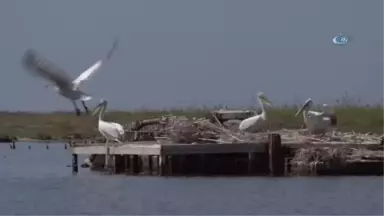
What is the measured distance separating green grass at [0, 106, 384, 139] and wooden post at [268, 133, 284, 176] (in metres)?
17.9

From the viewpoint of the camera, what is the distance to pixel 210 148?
149 feet

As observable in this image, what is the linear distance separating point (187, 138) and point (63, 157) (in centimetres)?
2421

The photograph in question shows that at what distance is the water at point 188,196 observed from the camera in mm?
37250

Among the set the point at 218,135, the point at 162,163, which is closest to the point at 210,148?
the point at 162,163

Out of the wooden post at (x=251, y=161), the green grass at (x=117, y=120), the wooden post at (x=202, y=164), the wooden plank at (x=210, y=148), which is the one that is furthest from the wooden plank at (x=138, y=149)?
the green grass at (x=117, y=120)

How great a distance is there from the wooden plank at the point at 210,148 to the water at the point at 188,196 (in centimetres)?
92

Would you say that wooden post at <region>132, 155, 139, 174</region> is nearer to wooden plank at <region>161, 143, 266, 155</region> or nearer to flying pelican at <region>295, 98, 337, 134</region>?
wooden plank at <region>161, 143, 266, 155</region>

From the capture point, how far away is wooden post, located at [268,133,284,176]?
4519cm

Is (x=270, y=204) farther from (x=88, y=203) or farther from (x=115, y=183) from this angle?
(x=115, y=183)

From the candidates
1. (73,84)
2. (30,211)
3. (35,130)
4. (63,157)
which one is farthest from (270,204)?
(35,130)

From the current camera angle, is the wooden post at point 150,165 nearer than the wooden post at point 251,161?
No

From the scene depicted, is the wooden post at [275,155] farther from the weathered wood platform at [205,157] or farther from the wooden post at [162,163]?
the wooden post at [162,163]

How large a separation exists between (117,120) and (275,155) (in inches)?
1685

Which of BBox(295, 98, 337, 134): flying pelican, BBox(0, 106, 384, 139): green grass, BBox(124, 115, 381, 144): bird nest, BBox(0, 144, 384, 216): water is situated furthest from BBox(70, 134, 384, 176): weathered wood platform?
BBox(0, 106, 384, 139): green grass
